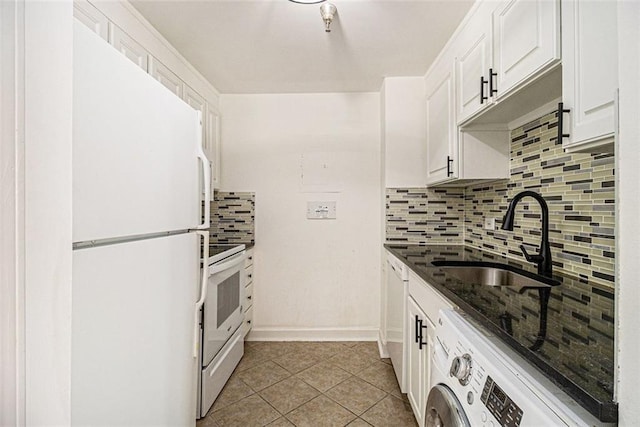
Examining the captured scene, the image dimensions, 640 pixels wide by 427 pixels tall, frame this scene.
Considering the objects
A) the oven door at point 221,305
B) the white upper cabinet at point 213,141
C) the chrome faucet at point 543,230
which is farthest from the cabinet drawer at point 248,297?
the chrome faucet at point 543,230

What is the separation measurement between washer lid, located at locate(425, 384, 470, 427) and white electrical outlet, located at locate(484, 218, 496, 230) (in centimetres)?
152

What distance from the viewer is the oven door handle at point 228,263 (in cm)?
185

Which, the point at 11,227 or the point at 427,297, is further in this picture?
the point at 427,297

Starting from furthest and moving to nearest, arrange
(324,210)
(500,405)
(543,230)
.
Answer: (324,210), (543,230), (500,405)

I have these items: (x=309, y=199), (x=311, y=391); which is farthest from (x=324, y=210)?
(x=311, y=391)

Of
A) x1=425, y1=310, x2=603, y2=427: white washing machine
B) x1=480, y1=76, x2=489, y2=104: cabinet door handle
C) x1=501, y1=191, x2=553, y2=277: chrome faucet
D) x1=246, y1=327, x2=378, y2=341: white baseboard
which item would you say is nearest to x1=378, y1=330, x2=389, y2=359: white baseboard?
x1=246, y1=327, x2=378, y2=341: white baseboard

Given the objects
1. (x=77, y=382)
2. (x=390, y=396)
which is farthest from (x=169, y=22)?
(x=390, y=396)

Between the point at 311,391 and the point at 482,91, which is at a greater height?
the point at 482,91

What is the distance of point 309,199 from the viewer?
296 cm

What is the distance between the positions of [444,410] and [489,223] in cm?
167

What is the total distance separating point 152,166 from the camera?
982 millimetres

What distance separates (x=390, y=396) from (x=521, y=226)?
4.53 ft

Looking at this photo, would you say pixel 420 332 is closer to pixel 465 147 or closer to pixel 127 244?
pixel 465 147

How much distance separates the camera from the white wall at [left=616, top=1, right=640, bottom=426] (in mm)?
400
